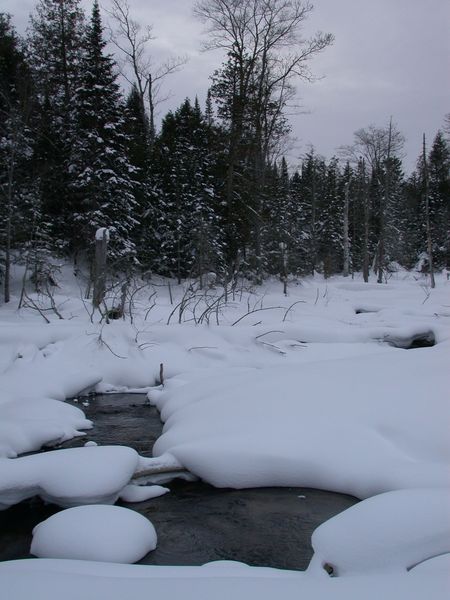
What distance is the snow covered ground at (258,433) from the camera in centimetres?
218

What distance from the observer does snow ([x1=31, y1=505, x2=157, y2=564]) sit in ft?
9.48

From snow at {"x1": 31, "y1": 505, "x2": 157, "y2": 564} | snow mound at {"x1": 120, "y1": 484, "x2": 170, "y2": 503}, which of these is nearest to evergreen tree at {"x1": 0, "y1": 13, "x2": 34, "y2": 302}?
snow mound at {"x1": 120, "y1": 484, "x2": 170, "y2": 503}

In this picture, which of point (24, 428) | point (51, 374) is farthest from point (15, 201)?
point (24, 428)

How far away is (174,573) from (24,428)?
3.14 m

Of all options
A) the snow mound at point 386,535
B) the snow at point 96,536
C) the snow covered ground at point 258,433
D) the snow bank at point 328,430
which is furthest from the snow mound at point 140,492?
the snow mound at point 386,535

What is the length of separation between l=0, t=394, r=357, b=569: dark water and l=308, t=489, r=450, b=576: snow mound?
518 mm

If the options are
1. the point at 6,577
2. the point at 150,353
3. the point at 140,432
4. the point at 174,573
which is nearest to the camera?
the point at 6,577

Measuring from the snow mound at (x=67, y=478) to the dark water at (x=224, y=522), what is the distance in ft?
0.60

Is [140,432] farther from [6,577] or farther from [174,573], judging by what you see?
[6,577]

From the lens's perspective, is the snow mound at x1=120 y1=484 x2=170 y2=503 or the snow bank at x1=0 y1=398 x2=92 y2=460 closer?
the snow mound at x1=120 y1=484 x2=170 y2=503

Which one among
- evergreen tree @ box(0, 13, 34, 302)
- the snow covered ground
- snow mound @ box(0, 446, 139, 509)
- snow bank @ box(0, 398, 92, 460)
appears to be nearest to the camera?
the snow covered ground

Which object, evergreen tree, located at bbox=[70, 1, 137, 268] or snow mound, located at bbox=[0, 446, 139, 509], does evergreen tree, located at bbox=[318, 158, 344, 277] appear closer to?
evergreen tree, located at bbox=[70, 1, 137, 268]

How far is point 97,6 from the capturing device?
19.0 metres

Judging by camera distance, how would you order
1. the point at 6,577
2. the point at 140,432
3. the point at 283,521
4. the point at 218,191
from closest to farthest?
the point at 6,577, the point at 283,521, the point at 140,432, the point at 218,191
